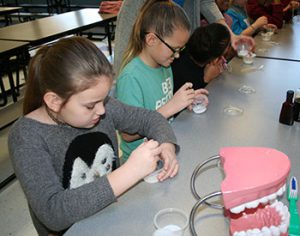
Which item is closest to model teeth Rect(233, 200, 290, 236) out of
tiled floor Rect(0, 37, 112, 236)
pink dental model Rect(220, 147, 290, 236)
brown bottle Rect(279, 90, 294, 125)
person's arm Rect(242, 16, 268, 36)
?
pink dental model Rect(220, 147, 290, 236)

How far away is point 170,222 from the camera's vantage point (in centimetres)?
70

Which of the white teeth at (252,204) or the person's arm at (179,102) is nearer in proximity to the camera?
the white teeth at (252,204)

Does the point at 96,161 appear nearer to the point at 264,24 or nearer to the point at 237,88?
the point at 237,88

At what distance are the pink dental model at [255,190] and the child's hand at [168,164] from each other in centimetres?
24

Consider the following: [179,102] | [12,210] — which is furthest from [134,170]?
[12,210]

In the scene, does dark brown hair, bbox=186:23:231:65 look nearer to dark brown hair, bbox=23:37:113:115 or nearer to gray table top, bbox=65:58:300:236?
gray table top, bbox=65:58:300:236

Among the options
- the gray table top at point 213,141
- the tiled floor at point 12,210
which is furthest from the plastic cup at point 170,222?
the tiled floor at point 12,210

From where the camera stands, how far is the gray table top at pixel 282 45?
1970 mm

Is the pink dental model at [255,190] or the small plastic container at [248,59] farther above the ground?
the pink dental model at [255,190]

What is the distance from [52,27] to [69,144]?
8.00 feet

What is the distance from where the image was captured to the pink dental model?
53 centimetres

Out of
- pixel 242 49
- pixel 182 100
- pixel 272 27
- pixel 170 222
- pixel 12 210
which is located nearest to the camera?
pixel 170 222

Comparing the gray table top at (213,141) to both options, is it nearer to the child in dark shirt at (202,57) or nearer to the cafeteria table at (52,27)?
the child in dark shirt at (202,57)

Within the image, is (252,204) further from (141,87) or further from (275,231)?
(141,87)
